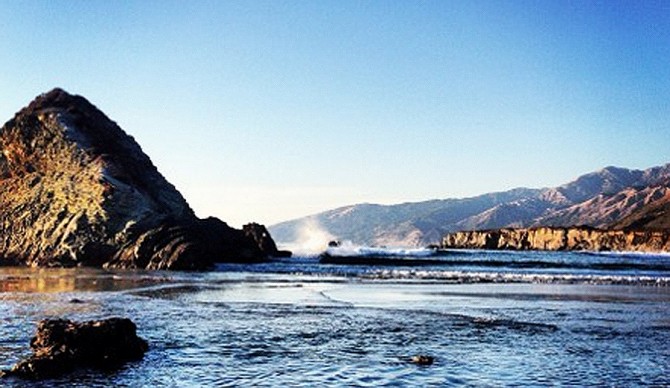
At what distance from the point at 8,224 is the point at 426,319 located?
6657cm

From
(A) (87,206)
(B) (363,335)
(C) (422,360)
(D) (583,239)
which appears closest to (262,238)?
(A) (87,206)

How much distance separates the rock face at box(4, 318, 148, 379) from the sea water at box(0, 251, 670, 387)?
48 centimetres

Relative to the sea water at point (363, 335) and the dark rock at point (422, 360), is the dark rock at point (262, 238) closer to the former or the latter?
the sea water at point (363, 335)

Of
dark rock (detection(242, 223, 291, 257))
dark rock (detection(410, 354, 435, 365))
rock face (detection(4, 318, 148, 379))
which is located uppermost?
dark rock (detection(242, 223, 291, 257))

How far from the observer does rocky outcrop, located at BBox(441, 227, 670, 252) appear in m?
144

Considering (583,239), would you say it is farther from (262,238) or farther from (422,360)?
(422,360)

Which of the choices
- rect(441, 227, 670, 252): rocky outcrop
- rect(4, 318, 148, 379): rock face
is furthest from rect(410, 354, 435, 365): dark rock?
rect(441, 227, 670, 252): rocky outcrop

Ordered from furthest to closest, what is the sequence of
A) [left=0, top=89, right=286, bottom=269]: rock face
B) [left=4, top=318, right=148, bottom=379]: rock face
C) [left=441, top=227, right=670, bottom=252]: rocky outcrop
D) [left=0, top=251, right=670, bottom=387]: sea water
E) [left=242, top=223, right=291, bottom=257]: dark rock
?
[left=441, top=227, right=670, bottom=252]: rocky outcrop
[left=242, top=223, right=291, bottom=257]: dark rock
[left=0, top=89, right=286, bottom=269]: rock face
[left=4, top=318, right=148, bottom=379]: rock face
[left=0, top=251, right=670, bottom=387]: sea water

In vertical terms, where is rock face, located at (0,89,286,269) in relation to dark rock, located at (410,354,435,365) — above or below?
above

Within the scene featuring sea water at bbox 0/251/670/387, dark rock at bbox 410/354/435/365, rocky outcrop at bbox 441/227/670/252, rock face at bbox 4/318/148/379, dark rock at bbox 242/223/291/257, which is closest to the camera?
sea water at bbox 0/251/670/387

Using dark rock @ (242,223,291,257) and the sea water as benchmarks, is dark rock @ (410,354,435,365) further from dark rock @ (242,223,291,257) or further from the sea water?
dark rock @ (242,223,291,257)

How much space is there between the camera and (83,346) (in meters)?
13.8

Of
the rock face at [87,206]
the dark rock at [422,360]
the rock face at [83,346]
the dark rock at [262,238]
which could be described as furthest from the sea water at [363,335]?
the dark rock at [262,238]

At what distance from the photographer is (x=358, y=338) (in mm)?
17453
